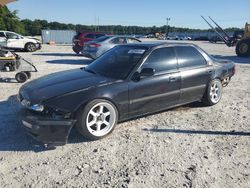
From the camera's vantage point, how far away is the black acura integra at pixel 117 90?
3.91m

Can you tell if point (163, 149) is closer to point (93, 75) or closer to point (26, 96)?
point (93, 75)

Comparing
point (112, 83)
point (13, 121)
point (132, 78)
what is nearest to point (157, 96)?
point (132, 78)

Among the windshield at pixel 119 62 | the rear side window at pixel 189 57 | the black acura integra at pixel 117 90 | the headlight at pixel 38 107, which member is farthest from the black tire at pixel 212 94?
the headlight at pixel 38 107

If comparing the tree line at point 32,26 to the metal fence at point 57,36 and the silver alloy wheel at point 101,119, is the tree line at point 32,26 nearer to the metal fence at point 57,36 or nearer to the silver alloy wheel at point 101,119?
the metal fence at point 57,36

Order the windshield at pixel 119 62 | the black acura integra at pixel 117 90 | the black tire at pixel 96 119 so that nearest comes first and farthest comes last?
the black acura integra at pixel 117 90 → the black tire at pixel 96 119 → the windshield at pixel 119 62

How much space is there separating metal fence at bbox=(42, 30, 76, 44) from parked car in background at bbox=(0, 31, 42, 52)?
16514 millimetres

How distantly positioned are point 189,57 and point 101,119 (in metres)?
2.46

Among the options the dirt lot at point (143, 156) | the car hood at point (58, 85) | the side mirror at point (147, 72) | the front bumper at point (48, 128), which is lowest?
the dirt lot at point (143, 156)

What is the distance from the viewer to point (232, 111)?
19.1ft

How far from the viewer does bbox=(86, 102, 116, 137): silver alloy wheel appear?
4.20 m

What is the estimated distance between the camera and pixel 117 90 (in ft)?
14.5

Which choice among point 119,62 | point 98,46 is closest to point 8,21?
point 98,46

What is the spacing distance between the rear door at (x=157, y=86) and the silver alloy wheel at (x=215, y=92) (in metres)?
1.20

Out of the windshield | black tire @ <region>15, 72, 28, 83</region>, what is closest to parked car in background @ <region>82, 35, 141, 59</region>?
black tire @ <region>15, 72, 28, 83</region>
